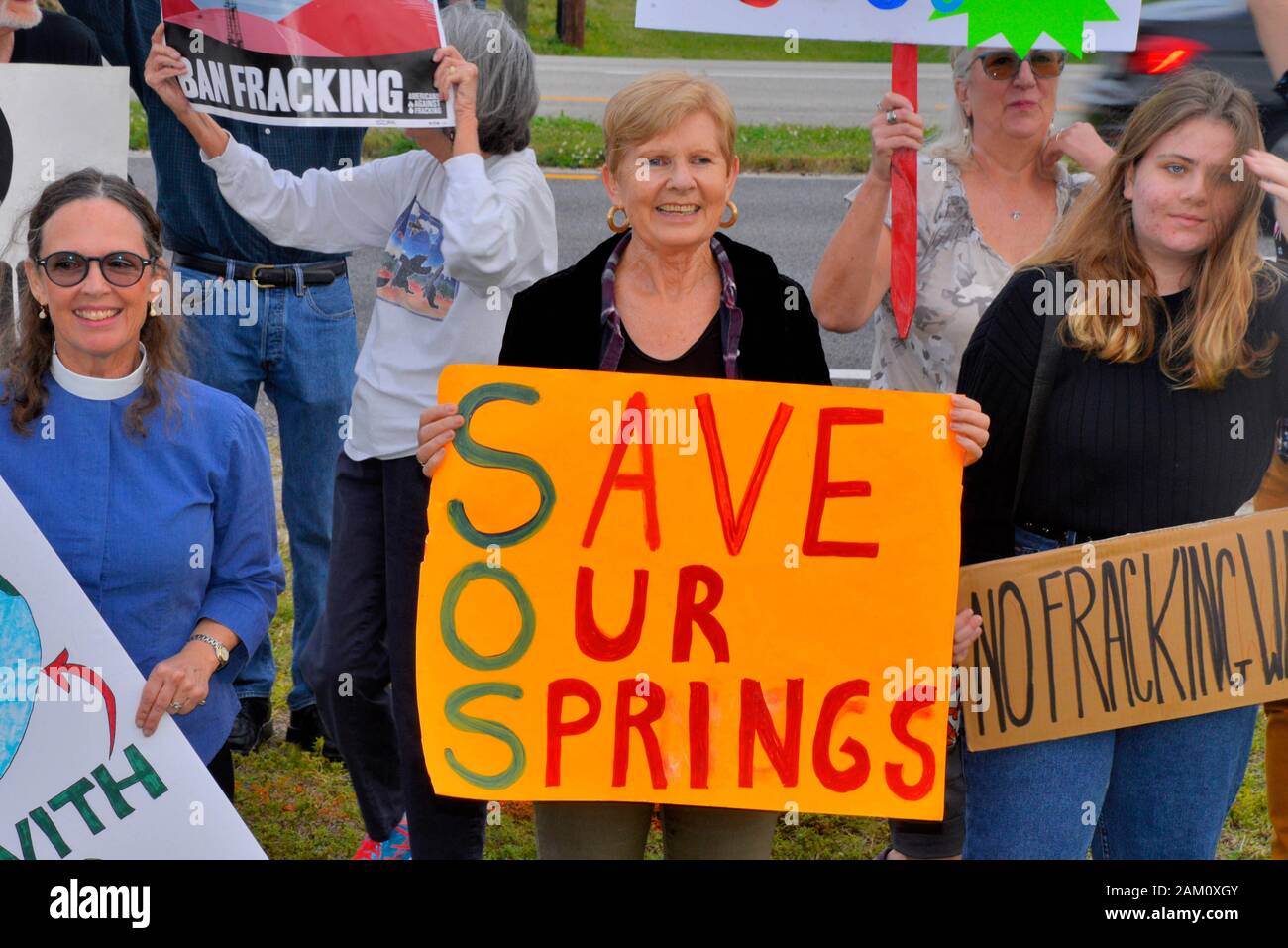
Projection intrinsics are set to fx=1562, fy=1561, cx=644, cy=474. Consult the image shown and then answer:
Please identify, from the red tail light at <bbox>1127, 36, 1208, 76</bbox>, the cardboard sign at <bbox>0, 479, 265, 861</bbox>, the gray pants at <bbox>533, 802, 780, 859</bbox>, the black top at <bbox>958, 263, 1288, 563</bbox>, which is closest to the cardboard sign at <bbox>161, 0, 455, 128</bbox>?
the cardboard sign at <bbox>0, 479, 265, 861</bbox>

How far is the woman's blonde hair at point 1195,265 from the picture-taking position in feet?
9.05

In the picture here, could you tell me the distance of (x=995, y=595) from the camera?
290 cm

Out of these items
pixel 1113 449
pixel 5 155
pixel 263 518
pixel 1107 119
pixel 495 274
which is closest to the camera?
pixel 1113 449

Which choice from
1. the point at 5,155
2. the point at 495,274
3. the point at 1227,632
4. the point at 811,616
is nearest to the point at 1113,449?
the point at 1227,632

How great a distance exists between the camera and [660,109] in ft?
9.02

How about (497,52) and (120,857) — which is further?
(497,52)

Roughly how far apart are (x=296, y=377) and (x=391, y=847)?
126cm

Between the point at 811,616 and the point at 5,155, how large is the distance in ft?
7.16

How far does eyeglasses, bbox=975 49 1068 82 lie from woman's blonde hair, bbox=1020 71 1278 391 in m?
0.45

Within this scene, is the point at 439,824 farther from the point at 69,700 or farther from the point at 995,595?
the point at 995,595

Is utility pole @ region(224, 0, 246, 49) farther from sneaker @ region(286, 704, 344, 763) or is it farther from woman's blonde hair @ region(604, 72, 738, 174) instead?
sneaker @ region(286, 704, 344, 763)

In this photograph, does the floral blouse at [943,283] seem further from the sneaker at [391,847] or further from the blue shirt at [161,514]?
the sneaker at [391,847]

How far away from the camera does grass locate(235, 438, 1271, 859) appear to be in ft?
12.9

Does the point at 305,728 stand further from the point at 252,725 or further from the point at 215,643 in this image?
the point at 215,643
